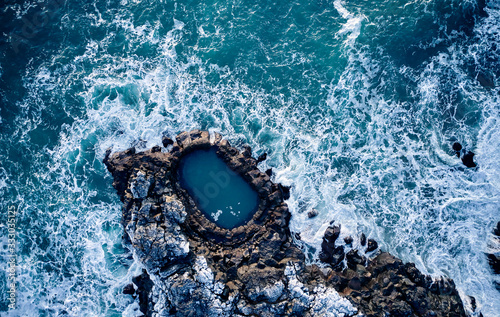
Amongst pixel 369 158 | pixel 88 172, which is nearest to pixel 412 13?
pixel 369 158

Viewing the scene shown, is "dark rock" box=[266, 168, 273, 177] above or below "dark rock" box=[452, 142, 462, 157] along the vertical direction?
below

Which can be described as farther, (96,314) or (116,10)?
(116,10)

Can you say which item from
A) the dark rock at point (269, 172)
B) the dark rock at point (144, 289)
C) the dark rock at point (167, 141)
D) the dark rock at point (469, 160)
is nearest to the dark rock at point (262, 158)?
the dark rock at point (269, 172)

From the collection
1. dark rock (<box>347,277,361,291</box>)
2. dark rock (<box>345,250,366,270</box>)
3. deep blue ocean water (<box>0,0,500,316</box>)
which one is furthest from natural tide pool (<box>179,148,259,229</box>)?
dark rock (<box>347,277,361,291</box>)

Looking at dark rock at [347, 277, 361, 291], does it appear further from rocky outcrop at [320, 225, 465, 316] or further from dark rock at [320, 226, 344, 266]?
dark rock at [320, 226, 344, 266]

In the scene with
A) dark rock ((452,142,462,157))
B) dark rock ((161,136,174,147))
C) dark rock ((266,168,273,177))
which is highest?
dark rock ((452,142,462,157))

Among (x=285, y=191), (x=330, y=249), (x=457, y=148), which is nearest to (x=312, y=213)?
(x=285, y=191)

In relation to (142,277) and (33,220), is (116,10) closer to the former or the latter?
(33,220)
